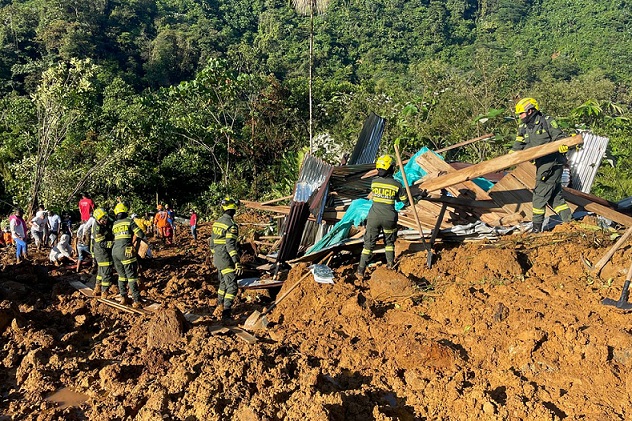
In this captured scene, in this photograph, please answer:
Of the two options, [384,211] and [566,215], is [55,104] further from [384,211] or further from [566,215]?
[566,215]

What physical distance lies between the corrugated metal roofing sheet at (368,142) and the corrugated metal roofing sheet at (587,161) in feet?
12.6

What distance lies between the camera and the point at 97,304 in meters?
7.25

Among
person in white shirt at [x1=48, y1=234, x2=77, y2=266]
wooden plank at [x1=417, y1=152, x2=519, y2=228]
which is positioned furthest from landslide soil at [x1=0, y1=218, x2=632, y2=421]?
person in white shirt at [x1=48, y1=234, x2=77, y2=266]

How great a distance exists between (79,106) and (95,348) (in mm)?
13365

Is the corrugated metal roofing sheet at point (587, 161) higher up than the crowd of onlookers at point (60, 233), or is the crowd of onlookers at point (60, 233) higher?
the corrugated metal roofing sheet at point (587, 161)

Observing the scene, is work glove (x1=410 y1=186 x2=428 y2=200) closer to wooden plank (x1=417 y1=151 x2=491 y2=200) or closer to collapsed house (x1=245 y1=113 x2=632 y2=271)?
collapsed house (x1=245 y1=113 x2=632 y2=271)

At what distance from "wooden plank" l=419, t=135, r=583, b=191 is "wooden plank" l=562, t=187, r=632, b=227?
4.83ft

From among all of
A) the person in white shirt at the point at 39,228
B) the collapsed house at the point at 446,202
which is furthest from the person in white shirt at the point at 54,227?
the collapsed house at the point at 446,202

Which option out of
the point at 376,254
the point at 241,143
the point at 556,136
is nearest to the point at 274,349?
the point at 376,254

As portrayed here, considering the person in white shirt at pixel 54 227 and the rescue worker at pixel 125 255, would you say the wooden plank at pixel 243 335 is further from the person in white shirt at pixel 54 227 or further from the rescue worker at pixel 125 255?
the person in white shirt at pixel 54 227

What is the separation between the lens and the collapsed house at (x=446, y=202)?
263 inches

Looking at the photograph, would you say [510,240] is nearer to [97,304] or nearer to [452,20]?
[97,304]

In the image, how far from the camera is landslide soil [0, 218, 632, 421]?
3.87m

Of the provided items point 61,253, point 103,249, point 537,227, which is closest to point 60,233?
point 61,253
